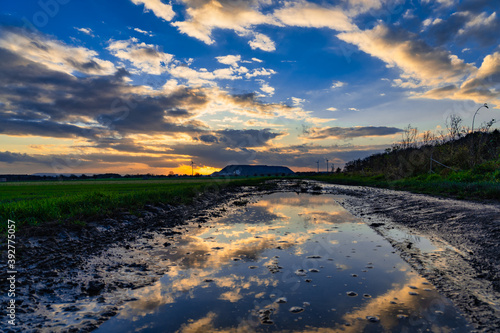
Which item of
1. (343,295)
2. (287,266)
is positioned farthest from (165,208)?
(343,295)

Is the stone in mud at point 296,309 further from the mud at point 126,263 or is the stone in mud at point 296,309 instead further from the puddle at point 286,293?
the mud at point 126,263

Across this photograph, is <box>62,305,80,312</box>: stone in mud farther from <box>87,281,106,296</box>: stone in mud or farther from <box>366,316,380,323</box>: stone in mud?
<box>366,316,380,323</box>: stone in mud

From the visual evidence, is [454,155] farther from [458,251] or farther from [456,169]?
[458,251]

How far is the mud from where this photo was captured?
4.00 meters

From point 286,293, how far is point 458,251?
209 inches

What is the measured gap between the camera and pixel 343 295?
4.46 metres

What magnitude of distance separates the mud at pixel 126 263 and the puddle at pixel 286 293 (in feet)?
1.12

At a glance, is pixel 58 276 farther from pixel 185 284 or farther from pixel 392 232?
pixel 392 232

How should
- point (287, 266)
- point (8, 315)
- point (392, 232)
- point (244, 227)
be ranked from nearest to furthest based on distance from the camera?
point (8, 315) → point (287, 266) → point (392, 232) → point (244, 227)

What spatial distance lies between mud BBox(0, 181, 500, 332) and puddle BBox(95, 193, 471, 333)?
0.34 m

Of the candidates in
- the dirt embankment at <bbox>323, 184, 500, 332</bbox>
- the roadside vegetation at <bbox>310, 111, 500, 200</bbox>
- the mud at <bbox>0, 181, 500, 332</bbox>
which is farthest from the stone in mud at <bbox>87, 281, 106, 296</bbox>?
the roadside vegetation at <bbox>310, 111, 500, 200</bbox>

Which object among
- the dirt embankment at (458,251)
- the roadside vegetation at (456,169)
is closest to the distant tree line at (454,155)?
the roadside vegetation at (456,169)

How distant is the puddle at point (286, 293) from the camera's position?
11.9 ft

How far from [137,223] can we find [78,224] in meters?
2.72
